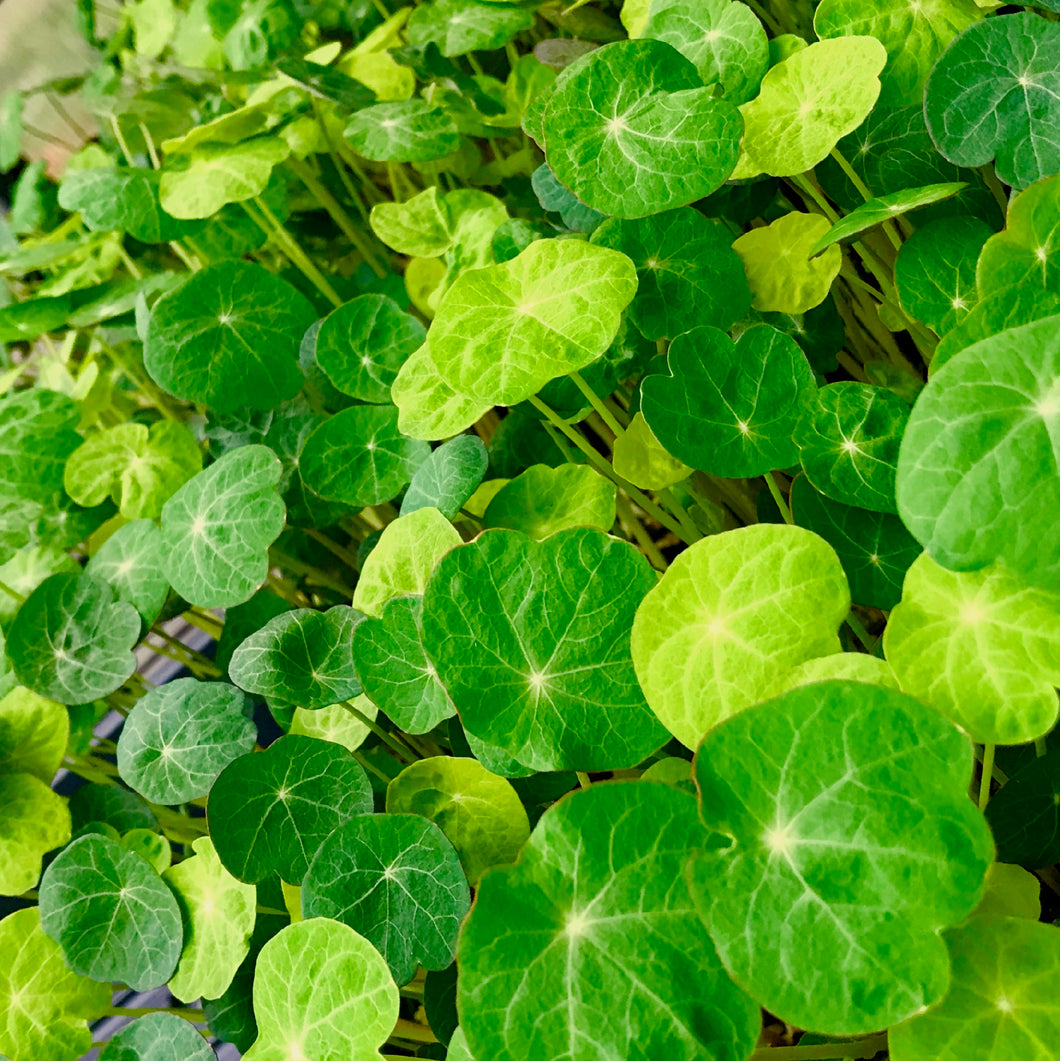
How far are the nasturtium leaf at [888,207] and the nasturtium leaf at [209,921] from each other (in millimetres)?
593

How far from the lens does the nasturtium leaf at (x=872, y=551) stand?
522 mm

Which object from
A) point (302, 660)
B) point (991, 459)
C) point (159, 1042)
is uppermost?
point (991, 459)

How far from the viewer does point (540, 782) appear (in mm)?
589

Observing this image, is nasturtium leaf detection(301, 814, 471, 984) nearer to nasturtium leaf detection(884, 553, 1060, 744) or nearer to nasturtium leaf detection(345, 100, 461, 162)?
nasturtium leaf detection(884, 553, 1060, 744)

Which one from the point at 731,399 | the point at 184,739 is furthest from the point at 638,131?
the point at 184,739

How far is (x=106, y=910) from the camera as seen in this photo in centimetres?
69

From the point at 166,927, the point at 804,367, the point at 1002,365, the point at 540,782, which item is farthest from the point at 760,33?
the point at 166,927

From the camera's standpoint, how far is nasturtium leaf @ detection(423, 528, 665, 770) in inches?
18.2

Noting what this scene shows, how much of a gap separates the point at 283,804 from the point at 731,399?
415 mm

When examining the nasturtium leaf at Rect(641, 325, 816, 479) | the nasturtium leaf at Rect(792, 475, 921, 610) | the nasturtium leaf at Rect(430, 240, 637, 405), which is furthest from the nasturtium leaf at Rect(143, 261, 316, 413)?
the nasturtium leaf at Rect(792, 475, 921, 610)

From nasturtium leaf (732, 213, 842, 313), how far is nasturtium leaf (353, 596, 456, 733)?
352 millimetres

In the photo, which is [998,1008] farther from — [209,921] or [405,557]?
[209,921]

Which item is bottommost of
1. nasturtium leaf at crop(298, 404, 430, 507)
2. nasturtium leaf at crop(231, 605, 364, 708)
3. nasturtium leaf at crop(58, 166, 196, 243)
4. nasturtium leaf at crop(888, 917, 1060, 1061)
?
nasturtium leaf at crop(888, 917, 1060, 1061)

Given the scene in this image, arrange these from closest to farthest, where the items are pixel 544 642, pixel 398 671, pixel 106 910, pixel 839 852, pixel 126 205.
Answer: pixel 839 852 → pixel 544 642 → pixel 398 671 → pixel 106 910 → pixel 126 205
